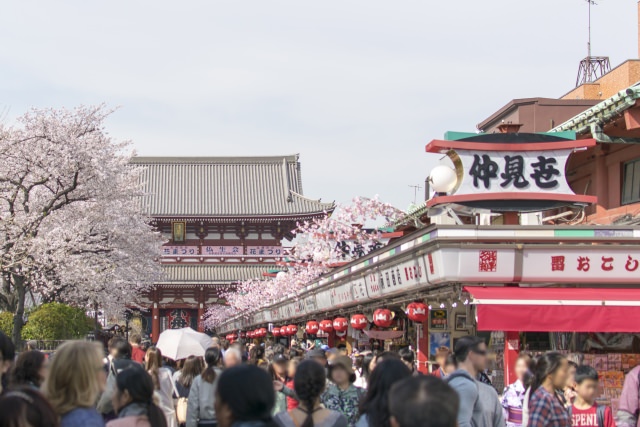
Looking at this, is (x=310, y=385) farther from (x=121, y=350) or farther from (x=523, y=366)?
(x=121, y=350)

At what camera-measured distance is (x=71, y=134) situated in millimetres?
27375

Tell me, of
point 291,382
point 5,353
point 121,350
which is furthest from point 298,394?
point 121,350

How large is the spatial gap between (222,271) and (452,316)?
43.4 meters

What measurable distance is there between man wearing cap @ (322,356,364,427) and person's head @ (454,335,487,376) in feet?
3.80

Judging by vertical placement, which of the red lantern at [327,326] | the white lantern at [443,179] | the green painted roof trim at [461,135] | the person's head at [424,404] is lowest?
the person's head at [424,404]

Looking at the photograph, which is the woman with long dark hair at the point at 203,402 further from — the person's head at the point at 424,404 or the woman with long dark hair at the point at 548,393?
the person's head at the point at 424,404

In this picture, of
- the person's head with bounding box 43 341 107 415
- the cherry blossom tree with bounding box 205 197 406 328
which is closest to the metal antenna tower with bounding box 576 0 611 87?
the cherry blossom tree with bounding box 205 197 406 328

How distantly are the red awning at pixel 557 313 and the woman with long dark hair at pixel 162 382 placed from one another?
4312 mm

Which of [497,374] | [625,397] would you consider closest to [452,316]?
[497,374]

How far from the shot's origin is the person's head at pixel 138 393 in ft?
20.5

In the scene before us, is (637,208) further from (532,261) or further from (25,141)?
(25,141)

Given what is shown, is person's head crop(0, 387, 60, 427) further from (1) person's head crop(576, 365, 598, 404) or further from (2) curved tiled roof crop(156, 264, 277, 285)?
(2) curved tiled roof crop(156, 264, 277, 285)

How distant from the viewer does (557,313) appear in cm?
1291

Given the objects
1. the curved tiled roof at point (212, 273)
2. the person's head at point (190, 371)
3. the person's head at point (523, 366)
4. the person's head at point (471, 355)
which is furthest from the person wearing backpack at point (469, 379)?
the curved tiled roof at point (212, 273)
